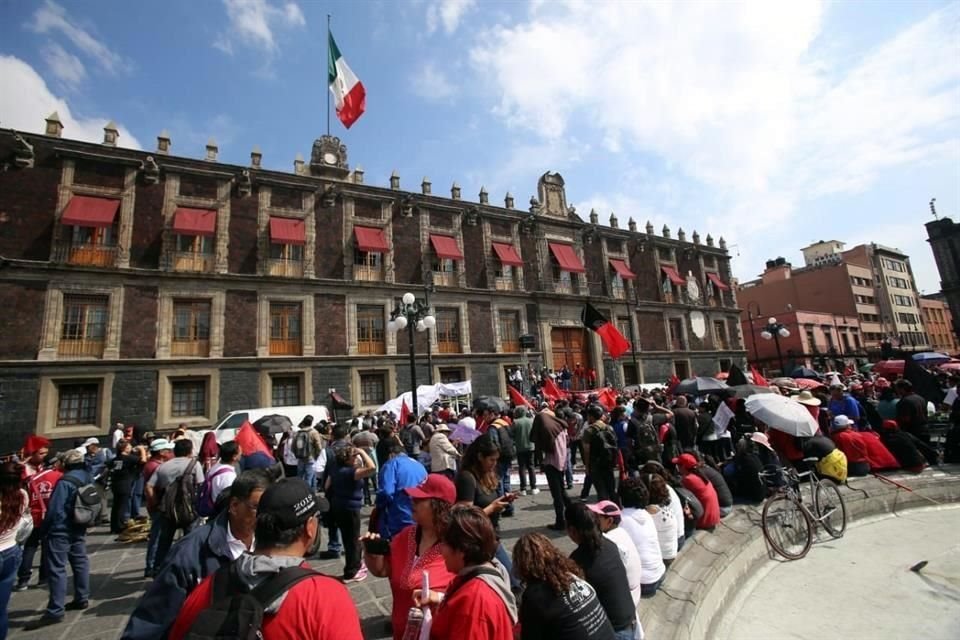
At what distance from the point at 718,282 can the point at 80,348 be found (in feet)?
118

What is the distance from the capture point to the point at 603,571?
2930 millimetres

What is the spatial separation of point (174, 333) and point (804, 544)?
18888 mm

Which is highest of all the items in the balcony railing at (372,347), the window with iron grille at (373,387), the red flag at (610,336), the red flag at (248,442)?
the balcony railing at (372,347)

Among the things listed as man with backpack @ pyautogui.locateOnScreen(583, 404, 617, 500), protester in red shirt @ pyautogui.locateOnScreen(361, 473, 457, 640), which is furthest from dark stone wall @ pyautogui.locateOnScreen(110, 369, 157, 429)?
protester in red shirt @ pyautogui.locateOnScreen(361, 473, 457, 640)

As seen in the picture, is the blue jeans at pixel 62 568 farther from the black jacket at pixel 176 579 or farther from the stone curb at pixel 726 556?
the stone curb at pixel 726 556

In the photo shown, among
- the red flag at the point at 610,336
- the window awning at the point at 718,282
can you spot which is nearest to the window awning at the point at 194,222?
the red flag at the point at 610,336

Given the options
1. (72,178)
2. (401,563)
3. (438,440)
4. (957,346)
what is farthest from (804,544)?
(957,346)

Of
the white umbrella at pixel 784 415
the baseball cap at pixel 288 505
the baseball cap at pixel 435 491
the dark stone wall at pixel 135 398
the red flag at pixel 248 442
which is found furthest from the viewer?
the dark stone wall at pixel 135 398

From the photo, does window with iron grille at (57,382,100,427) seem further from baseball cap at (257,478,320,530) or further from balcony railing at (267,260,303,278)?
baseball cap at (257,478,320,530)

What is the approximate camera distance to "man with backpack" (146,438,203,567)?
4.83 m

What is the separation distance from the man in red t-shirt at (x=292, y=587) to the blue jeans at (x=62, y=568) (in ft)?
14.2

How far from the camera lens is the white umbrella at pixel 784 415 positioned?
6.32 m

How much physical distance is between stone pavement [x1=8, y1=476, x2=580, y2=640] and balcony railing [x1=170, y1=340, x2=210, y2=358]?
1026 cm

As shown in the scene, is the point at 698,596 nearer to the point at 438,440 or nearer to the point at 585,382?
the point at 438,440
